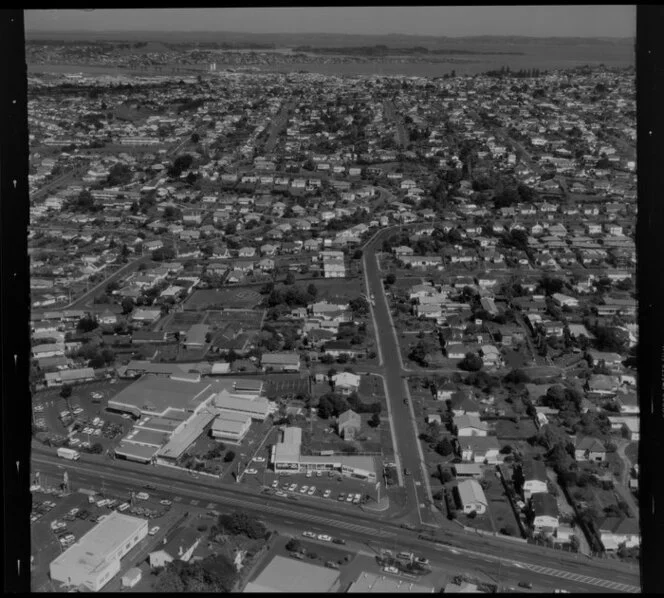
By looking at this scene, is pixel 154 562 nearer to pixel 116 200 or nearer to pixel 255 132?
pixel 116 200

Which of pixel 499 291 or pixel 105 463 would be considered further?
pixel 499 291

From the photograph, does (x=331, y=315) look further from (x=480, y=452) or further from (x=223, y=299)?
(x=480, y=452)

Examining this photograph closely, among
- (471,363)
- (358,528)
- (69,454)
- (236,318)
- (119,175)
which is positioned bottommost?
(358,528)

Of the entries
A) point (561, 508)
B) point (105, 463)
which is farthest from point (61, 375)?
point (561, 508)

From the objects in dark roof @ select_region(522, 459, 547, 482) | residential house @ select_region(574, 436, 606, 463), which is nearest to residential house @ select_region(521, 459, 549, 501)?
dark roof @ select_region(522, 459, 547, 482)

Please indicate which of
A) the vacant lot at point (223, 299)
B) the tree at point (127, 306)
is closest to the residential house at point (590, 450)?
the vacant lot at point (223, 299)

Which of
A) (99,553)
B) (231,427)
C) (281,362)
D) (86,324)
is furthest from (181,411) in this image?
(86,324)
